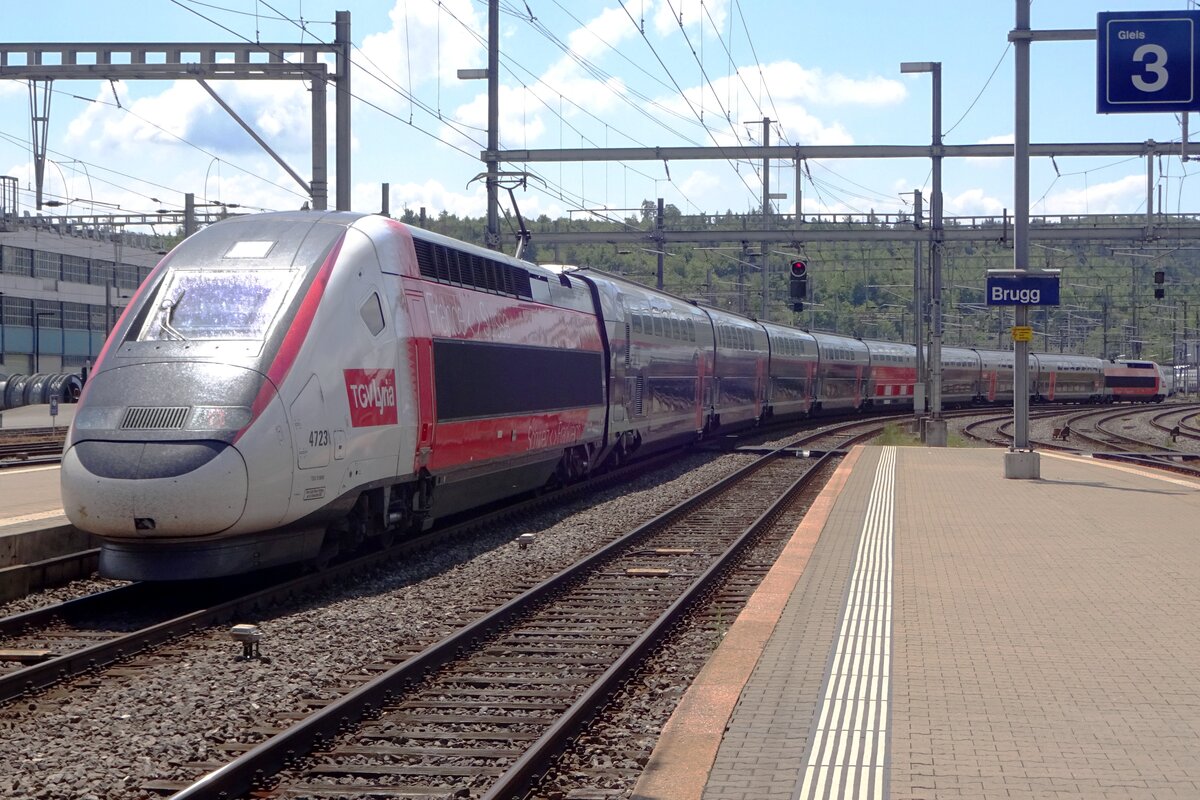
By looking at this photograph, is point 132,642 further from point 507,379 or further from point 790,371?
point 790,371

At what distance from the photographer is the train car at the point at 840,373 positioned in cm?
4666

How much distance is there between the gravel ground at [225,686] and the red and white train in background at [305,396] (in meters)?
0.81

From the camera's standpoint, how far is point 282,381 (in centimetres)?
1005

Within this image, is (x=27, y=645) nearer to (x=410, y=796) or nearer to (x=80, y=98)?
(x=410, y=796)

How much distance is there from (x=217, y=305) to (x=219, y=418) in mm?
1331

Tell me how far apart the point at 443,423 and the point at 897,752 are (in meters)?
8.01

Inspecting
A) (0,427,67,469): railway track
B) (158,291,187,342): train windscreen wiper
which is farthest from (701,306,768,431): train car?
(158,291,187,342): train windscreen wiper

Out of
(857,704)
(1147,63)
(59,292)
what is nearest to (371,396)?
(857,704)

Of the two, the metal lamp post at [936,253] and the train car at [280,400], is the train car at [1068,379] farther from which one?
the train car at [280,400]

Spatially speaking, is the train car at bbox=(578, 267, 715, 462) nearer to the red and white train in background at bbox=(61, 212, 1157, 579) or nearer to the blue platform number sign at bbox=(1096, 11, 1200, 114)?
the red and white train in background at bbox=(61, 212, 1157, 579)

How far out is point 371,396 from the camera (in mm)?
11383

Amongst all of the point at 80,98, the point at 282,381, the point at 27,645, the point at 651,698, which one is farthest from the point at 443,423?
the point at 80,98

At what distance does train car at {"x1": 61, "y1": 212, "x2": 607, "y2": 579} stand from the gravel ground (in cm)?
75

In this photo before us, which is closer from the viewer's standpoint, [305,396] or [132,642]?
[132,642]
